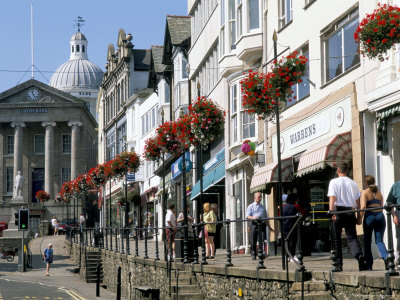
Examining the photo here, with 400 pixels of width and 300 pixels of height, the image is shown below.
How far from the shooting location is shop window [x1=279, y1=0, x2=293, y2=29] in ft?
85.5

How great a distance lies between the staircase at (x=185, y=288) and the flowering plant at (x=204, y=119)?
700 centimetres

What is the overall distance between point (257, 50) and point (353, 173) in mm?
8742

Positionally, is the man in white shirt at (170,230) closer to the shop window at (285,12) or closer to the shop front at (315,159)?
the shop front at (315,159)

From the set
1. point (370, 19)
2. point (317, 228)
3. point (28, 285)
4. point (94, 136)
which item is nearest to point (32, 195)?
point (94, 136)

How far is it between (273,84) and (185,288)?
15.7 feet

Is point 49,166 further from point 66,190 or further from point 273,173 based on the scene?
point 273,173

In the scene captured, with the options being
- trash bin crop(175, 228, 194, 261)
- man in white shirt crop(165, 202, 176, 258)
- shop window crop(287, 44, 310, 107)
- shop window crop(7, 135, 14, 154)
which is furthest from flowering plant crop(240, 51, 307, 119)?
shop window crop(7, 135, 14, 154)

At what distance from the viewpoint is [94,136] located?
121875 millimetres

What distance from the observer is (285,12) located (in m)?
26.5

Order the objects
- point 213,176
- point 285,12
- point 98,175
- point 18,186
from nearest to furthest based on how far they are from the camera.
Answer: point 285,12, point 213,176, point 98,175, point 18,186

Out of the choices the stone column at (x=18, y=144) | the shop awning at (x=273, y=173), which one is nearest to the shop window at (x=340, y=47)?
the shop awning at (x=273, y=173)

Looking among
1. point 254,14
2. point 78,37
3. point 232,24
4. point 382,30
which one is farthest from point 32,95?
point 382,30

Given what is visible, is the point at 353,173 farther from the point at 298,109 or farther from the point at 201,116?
the point at 201,116

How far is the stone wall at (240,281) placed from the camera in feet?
37.4
